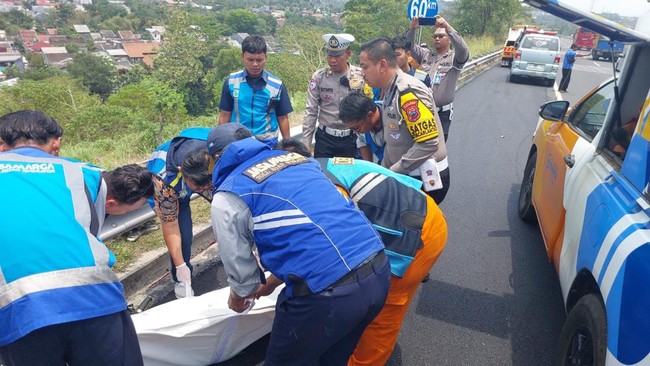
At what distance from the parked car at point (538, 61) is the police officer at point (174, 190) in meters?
13.5

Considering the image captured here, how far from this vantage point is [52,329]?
1424 mm

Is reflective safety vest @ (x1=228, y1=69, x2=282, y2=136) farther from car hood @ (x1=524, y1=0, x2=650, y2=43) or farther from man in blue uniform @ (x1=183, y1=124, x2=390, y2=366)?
car hood @ (x1=524, y1=0, x2=650, y2=43)

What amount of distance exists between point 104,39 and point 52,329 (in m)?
96.9

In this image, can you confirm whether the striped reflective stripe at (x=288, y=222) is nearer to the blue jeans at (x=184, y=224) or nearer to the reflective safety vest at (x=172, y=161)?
the reflective safety vest at (x=172, y=161)

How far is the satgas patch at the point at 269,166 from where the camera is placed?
1629 mm

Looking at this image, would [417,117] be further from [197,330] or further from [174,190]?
[197,330]

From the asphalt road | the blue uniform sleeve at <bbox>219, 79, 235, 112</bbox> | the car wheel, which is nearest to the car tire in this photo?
the asphalt road

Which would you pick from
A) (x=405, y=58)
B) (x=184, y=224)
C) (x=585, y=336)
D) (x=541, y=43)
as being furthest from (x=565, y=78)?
(x=184, y=224)

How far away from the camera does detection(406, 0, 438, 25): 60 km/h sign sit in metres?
4.14

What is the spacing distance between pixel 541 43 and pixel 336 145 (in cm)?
1312

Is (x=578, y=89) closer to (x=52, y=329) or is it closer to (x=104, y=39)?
(x=52, y=329)

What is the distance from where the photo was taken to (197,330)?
86.0 inches

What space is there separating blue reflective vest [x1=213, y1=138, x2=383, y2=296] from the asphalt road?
110 centimetres

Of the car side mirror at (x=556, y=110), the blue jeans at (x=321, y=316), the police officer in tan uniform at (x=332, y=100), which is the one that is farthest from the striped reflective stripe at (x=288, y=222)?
the car side mirror at (x=556, y=110)
